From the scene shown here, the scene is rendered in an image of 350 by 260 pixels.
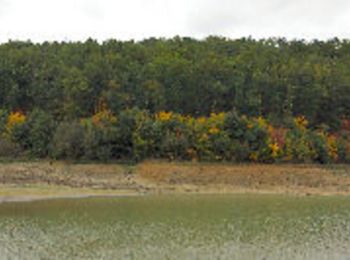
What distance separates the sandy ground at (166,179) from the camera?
56.6 m

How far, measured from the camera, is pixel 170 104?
3169 inches

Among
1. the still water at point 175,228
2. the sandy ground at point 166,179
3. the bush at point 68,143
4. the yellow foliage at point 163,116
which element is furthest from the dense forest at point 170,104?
the still water at point 175,228

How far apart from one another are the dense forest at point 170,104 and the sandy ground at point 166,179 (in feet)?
10.1

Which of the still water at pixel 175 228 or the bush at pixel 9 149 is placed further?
the bush at pixel 9 149

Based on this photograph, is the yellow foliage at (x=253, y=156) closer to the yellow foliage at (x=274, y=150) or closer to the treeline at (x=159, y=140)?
the treeline at (x=159, y=140)

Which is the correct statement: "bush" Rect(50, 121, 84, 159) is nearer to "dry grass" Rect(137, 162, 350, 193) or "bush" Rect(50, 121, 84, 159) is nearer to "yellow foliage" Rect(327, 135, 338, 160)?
"dry grass" Rect(137, 162, 350, 193)

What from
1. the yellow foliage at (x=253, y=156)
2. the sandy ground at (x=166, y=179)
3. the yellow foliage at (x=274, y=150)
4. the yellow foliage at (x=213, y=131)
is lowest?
the sandy ground at (x=166, y=179)

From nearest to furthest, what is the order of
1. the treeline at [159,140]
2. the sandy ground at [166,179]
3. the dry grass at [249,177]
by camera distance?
the sandy ground at [166,179]
the dry grass at [249,177]
the treeline at [159,140]

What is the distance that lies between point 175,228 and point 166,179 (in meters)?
27.2

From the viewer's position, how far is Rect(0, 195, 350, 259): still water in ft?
91.0

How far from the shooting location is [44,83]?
8250 cm

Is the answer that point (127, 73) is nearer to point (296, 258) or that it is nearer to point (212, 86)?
point (212, 86)

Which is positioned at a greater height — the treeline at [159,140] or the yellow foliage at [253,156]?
the treeline at [159,140]

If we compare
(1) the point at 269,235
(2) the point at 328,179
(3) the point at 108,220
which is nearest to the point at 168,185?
(2) the point at 328,179
